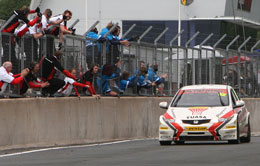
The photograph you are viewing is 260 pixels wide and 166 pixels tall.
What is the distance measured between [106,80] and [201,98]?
12.4 ft

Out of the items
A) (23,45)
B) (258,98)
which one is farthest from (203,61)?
(23,45)

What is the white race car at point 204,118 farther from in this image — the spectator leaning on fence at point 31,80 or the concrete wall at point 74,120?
the spectator leaning on fence at point 31,80

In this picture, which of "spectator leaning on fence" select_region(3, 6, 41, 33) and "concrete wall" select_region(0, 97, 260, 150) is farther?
"spectator leaning on fence" select_region(3, 6, 41, 33)

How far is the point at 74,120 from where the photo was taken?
20.0 meters

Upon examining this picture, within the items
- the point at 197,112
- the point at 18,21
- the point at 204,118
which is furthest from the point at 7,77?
the point at 204,118

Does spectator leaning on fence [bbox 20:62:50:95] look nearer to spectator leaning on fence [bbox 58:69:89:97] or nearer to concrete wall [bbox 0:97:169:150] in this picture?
concrete wall [bbox 0:97:169:150]

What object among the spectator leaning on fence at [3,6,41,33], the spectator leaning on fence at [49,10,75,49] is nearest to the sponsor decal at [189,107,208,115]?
the spectator leaning on fence at [49,10,75,49]

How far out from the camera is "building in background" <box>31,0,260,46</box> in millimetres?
54406

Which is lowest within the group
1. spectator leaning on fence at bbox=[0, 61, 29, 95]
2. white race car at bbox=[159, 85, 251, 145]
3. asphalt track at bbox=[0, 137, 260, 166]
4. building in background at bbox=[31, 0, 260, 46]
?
asphalt track at bbox=[0, 137, 260, 166]

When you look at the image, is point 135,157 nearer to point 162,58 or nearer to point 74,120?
point 74,120

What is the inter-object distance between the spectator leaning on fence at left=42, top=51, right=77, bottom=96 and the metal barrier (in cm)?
26

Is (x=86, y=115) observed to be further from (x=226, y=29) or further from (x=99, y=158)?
(x=226, y=29)

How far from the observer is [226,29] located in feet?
179

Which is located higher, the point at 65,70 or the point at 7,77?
the point at 65,70
